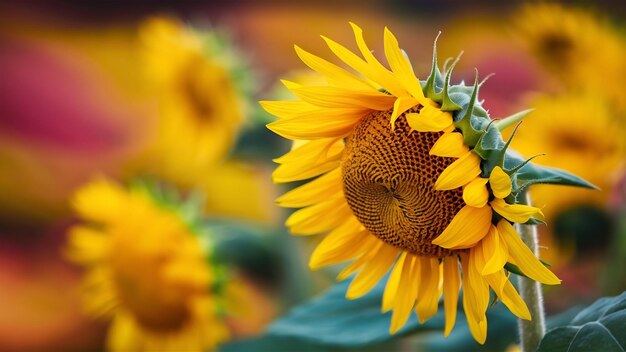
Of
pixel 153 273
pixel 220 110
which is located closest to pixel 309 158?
pixel 153 273

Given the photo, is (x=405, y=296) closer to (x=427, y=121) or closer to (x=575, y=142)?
(x=427, y=121)

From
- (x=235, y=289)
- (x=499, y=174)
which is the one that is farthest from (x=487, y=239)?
(x=235, y=289)

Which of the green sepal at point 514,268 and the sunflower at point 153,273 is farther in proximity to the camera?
the sunflower at point 153,273

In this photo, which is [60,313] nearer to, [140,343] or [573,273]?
[140,343]

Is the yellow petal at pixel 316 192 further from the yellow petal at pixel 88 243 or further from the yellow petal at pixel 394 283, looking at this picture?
the yellow petal at pixel 88 243

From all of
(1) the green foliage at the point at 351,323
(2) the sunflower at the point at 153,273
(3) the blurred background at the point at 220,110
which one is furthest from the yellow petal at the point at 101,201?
(1) the green foliage at the point at 351,323

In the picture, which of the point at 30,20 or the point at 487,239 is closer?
the point at 487,239

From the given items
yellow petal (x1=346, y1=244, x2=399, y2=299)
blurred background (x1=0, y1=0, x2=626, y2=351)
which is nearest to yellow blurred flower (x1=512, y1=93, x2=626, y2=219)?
blurred background (x1=0, y1=0, x2=626, y2=351)
